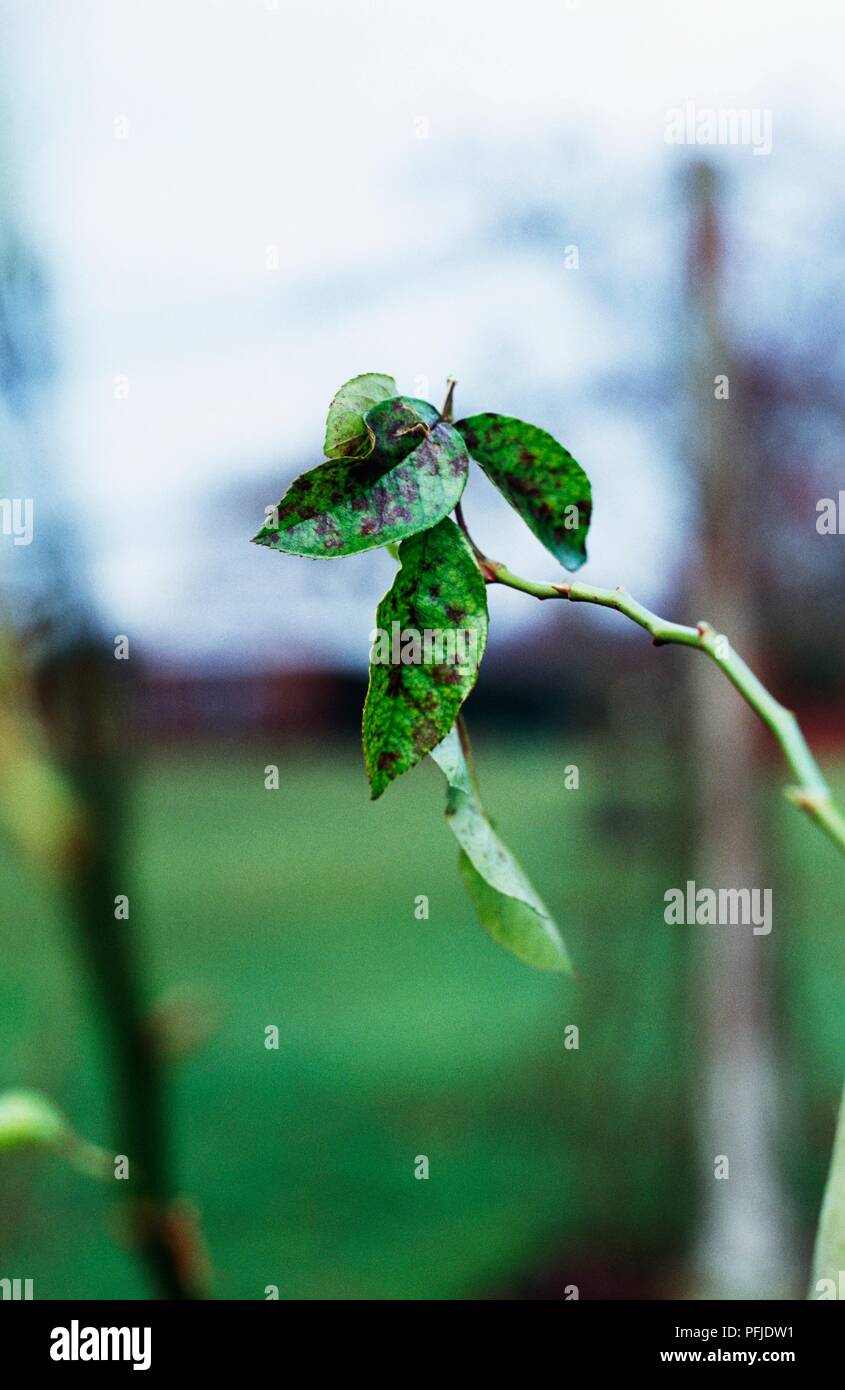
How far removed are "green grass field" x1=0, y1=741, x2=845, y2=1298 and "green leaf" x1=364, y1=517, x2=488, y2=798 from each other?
0.87 meters

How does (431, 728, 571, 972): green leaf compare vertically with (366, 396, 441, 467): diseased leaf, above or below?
below

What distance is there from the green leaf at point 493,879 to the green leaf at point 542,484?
6 cm

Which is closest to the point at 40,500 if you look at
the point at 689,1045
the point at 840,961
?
the point at 689,1045

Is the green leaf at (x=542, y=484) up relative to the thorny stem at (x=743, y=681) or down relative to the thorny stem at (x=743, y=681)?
up

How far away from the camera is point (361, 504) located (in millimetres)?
317

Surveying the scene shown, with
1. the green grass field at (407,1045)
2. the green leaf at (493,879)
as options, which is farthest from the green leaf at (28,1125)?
the green grass field at (407,1045)

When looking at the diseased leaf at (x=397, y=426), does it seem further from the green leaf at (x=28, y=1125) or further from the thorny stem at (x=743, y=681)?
the green leaf at (x=28, y=1125)

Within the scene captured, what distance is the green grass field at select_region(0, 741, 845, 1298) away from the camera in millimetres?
2408

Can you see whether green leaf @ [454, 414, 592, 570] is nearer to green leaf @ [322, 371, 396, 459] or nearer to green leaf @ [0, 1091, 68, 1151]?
green leaf @ [322, 371, 396, 459]

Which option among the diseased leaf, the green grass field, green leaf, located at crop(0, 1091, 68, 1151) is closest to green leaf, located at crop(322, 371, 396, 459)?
the diseased leaf

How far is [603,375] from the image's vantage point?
1864 millimetres

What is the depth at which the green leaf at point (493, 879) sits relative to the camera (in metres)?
0.33
